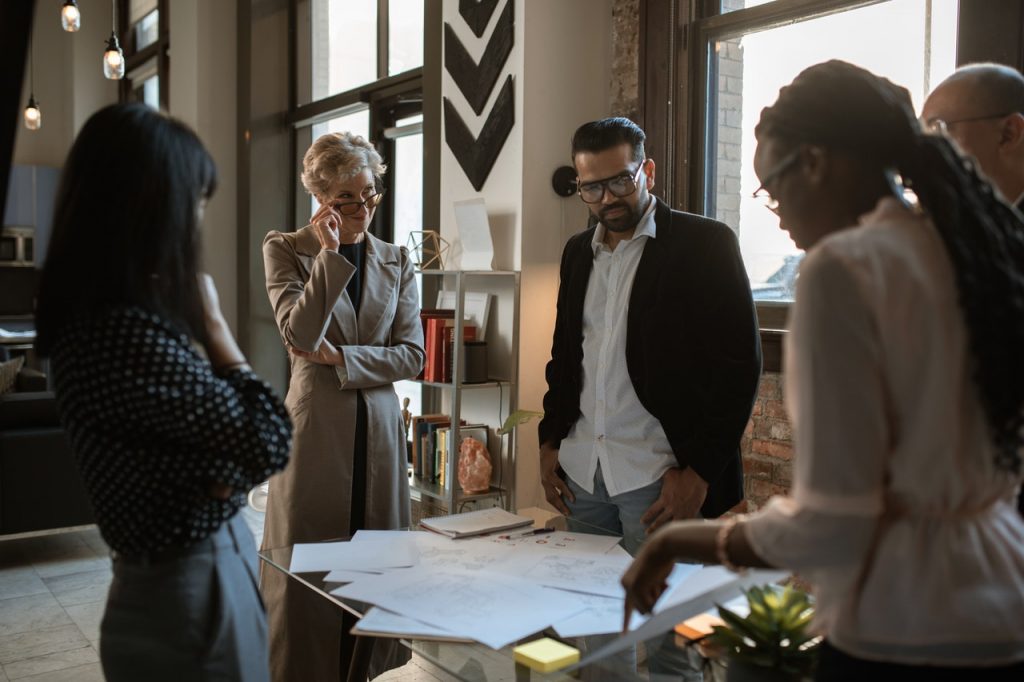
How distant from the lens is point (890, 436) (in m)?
0.88

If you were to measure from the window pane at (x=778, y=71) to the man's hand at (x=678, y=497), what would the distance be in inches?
48.5

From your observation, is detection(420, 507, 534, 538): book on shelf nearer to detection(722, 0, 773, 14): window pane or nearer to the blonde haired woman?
the blonde haired woman

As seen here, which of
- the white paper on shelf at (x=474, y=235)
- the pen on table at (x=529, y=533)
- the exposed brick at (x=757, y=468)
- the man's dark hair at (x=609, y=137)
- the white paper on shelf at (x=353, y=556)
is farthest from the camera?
the white paper on shelf at (x=474, y=235)

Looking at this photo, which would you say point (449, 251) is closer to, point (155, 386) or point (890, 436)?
point (155, 386)

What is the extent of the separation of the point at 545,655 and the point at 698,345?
3.50 feet

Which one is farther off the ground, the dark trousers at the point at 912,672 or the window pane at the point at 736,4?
the window pane at the point at 736,4

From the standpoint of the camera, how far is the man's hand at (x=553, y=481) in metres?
2.42

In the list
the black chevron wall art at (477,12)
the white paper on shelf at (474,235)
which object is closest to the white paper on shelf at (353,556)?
the white paper on shelf at (474,235)

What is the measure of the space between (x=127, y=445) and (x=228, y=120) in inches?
245

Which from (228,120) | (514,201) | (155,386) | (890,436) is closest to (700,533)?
(890,436)

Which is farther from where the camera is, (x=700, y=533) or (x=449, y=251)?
(x=449, y=251)

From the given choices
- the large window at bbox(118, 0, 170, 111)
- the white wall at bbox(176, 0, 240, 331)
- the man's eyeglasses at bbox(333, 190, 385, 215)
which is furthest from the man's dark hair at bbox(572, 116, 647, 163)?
the large window at bbox(118, 0, 170, 111)

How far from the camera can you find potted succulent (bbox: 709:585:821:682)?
1.26 m

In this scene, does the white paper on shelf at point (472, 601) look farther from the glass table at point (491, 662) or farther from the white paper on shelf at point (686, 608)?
the white paper on shelf at point (686, 608)
